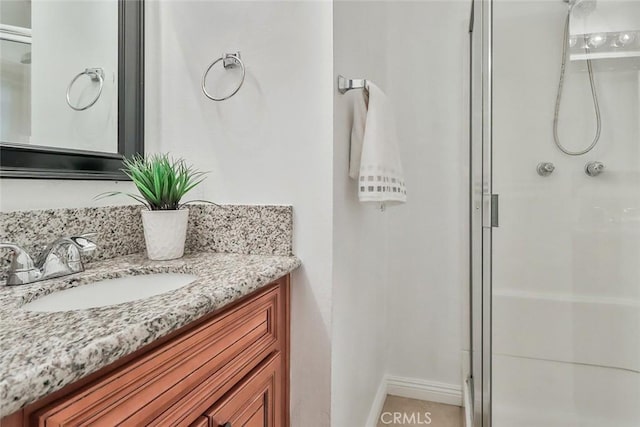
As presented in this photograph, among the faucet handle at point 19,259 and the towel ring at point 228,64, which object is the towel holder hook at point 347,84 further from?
the faucet handle at point 19,259

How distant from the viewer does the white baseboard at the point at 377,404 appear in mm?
1614

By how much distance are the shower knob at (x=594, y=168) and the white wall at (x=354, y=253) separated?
89 cm

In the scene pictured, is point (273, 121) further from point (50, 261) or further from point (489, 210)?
point (489, 210)

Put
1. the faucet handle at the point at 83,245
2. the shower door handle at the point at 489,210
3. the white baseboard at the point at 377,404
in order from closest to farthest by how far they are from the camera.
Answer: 1. the faucet handle at the point at 83,245
2. the shower door handle at the point at 489,210
3. the white baseboard at the point at 377,404

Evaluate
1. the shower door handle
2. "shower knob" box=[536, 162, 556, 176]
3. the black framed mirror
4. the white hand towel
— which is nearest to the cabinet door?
the white hand towel

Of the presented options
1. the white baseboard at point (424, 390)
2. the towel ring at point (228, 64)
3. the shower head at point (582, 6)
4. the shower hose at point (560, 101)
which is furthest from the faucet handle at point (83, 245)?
the shower head at point (582, 6)

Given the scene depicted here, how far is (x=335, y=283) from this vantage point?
105 cm

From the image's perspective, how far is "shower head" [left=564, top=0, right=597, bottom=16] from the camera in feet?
4.99

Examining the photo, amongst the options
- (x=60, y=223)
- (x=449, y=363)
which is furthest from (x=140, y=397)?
(x=449, y=363)

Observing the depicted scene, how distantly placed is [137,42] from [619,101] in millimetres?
1813

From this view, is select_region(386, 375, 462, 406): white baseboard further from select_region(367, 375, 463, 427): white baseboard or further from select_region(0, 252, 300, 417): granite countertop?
select_region(0, 252, 300, 417): granite countertop

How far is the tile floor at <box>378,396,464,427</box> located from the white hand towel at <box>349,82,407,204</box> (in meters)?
1.12

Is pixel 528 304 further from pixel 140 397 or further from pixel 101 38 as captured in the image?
pixel 101 38

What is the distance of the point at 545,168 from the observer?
1.64 meters
